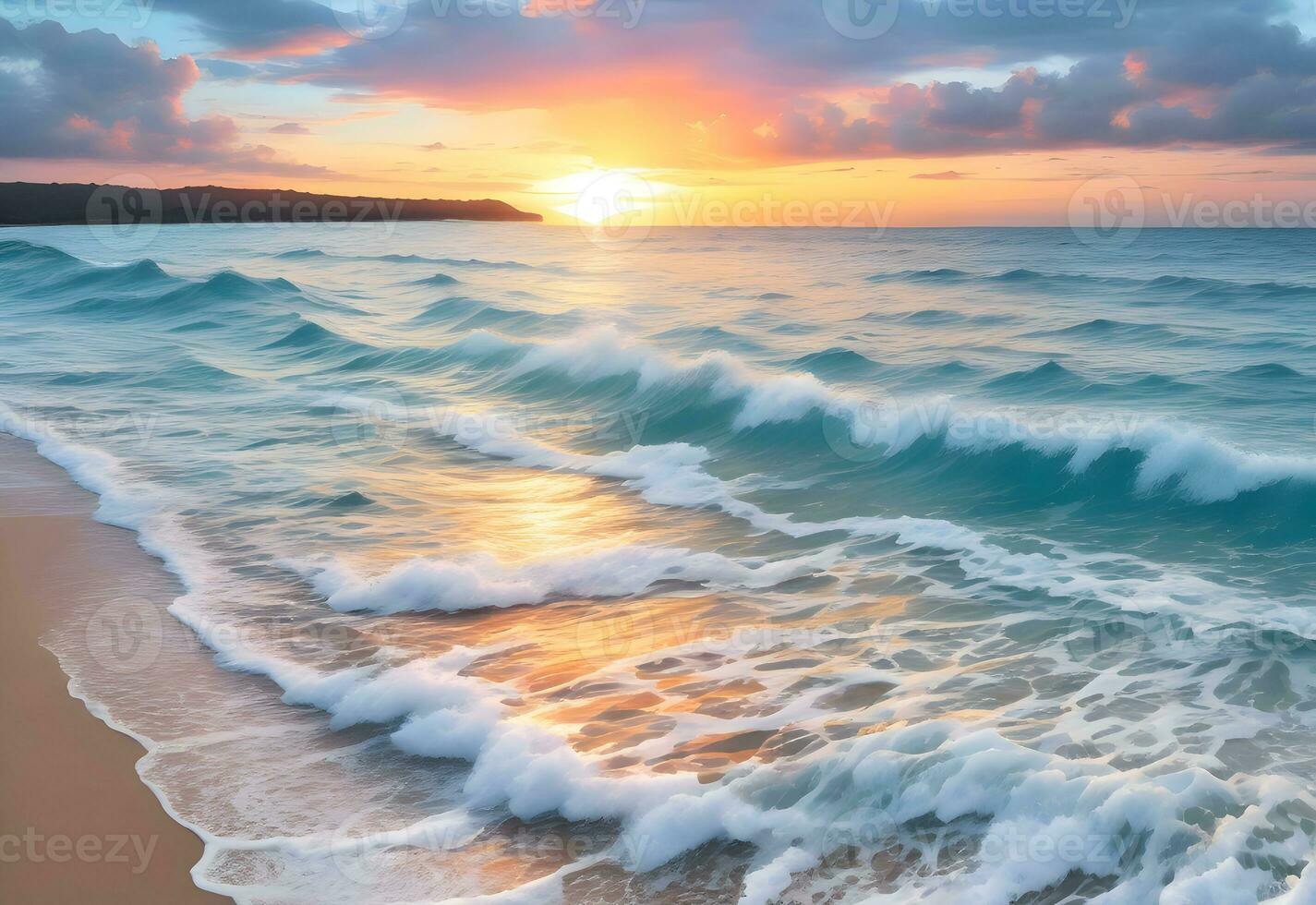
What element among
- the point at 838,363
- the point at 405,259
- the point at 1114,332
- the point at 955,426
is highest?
the point at 405,259

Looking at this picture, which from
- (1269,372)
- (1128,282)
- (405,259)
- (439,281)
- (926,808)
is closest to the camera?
(926,808)

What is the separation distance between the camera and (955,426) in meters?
13.9

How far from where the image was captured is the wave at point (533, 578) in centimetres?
857

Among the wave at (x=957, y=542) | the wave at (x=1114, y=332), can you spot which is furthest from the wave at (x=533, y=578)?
the wave at (x=1114, y=332)

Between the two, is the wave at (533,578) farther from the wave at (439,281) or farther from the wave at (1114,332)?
the wave at (439,281)

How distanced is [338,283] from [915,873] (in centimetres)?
4180

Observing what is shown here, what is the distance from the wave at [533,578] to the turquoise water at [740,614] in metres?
0.04

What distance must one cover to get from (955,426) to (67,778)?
37.6 ft

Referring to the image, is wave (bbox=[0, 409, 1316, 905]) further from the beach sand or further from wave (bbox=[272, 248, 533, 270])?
wave (bbox=[272, 248, 533, 270])

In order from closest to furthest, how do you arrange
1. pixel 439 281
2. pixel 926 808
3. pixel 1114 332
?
pixel 926 808
pixel 1114 332
pixel 439 281

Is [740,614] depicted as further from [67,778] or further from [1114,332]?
[1114,332]

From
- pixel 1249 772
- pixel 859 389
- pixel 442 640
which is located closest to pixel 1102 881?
pixel 1249 772

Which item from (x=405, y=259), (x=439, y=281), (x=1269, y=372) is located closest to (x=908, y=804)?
(x=1269, y=372)

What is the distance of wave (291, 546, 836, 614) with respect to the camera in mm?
8570
